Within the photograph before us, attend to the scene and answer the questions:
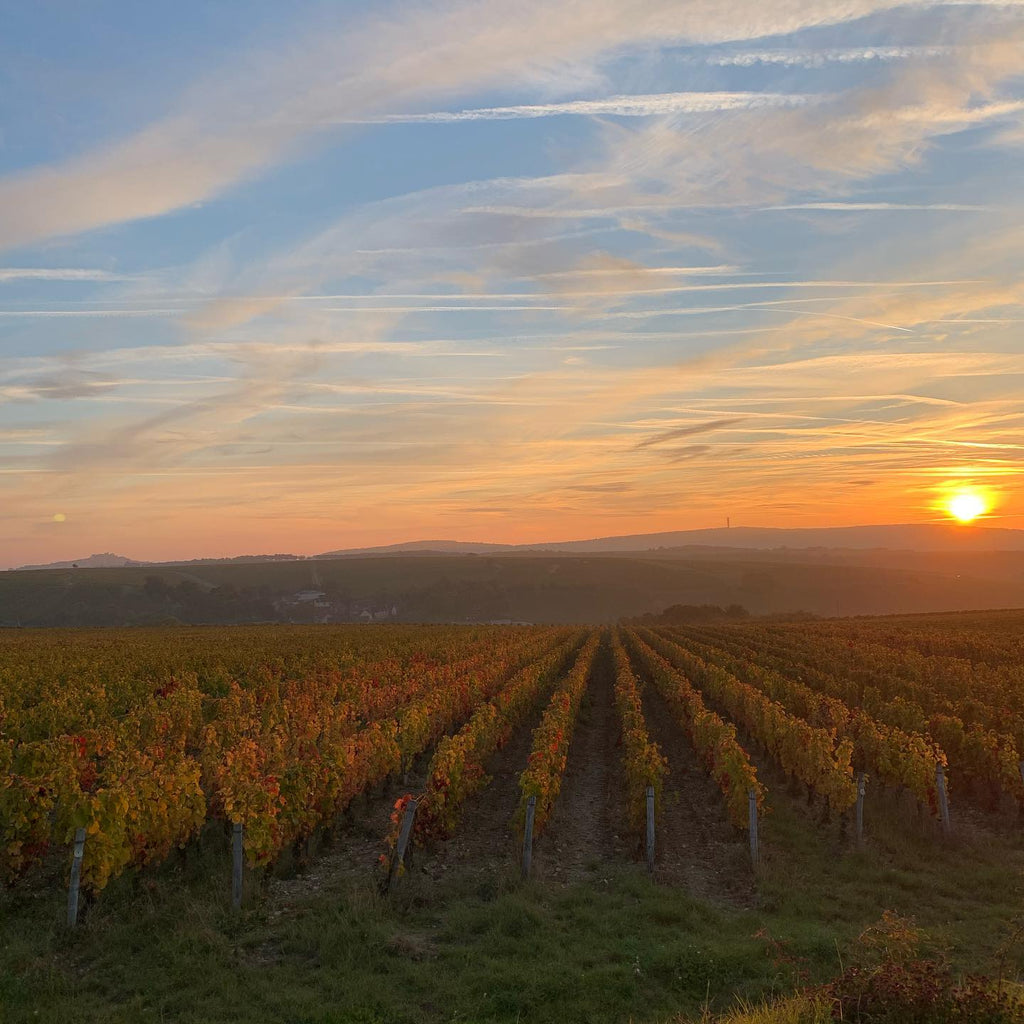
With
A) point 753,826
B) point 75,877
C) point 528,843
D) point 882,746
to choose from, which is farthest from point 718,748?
point 75,877

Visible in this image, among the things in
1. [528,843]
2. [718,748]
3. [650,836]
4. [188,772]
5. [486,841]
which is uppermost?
[188,772]

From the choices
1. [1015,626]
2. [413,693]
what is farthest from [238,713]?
[1015,626]

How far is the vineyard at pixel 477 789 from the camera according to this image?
1012 cm

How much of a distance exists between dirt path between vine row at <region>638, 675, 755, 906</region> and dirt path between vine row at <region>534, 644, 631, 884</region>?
2.52 feet

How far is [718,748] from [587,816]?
303cm

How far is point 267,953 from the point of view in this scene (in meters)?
8.52

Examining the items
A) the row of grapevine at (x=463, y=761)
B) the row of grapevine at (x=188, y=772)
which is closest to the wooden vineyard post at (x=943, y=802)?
the row of grapevine at (x=463, y=761)

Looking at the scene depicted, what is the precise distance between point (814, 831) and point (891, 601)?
145091mm

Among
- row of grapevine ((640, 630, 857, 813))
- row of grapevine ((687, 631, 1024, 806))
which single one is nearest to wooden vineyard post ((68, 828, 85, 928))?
row of grapevine ((640, 630, 857, 813))

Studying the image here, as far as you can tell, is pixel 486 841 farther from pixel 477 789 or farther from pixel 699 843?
pixel 699 843

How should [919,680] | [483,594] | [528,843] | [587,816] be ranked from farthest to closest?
[483,594] < [919,680] < [587,816] < [528,843]

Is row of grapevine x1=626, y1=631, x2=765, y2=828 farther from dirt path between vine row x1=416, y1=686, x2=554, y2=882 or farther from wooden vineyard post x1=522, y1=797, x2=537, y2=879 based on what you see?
dirt path between vine row x1=416, y1=686, x2=554, y2=882

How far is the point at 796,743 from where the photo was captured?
611 inches

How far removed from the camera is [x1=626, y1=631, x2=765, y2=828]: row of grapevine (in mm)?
12578
